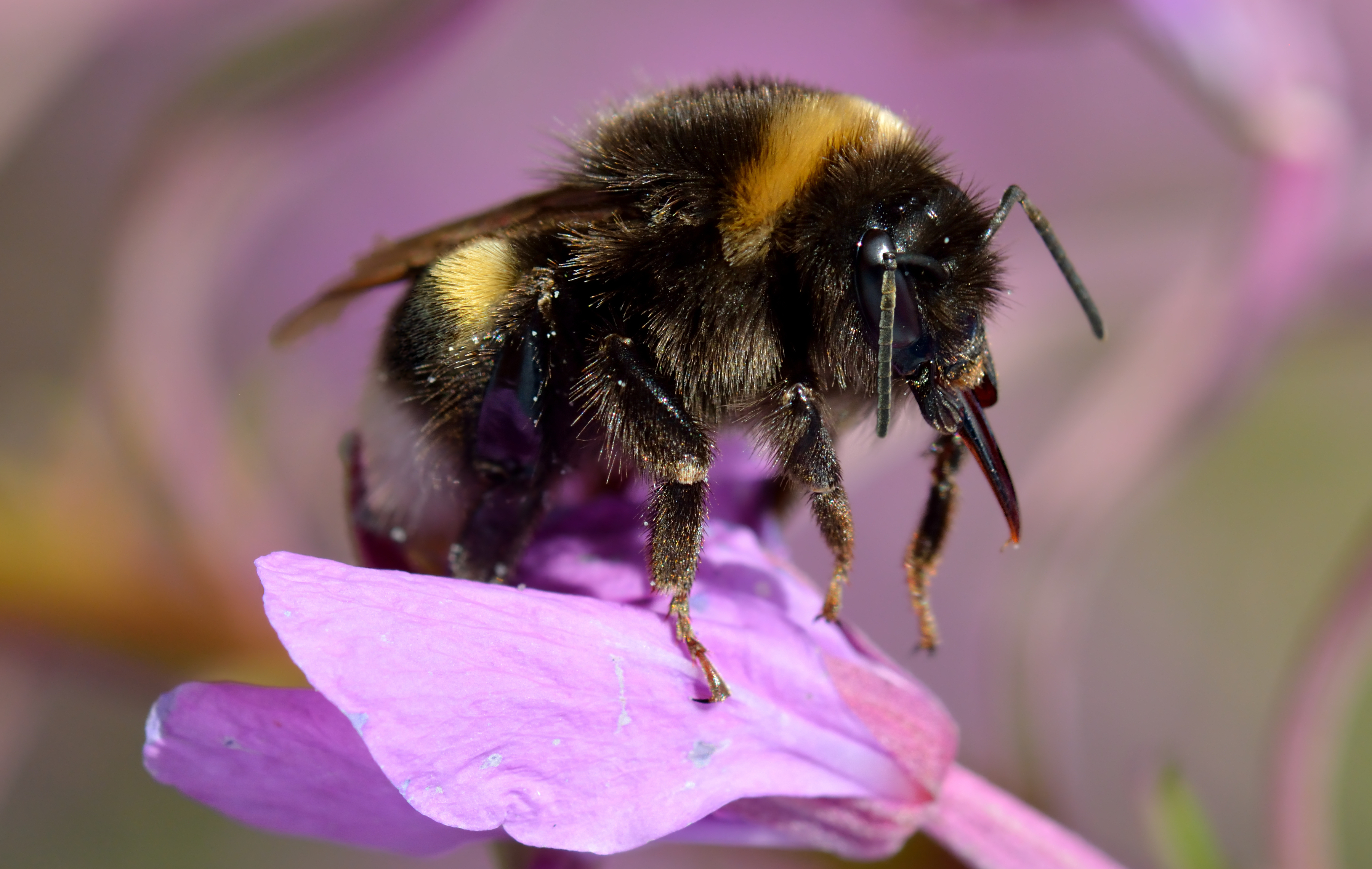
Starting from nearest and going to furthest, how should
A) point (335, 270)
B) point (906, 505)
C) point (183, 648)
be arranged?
1. point (183, 648)
2. point (906, 505)
3. point (335, 270)

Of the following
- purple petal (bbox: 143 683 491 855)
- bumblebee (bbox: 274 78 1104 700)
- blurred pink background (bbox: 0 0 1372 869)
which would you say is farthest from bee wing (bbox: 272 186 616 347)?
purple petal (bbox: 143 683 491 855)

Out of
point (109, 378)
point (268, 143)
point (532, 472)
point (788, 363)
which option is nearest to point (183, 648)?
point (109, 378)

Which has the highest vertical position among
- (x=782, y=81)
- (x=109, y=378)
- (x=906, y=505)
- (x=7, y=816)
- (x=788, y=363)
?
(x=782, y=81)

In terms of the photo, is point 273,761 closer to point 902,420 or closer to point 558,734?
point 558,734

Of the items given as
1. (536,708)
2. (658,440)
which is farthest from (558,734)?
(658,440)

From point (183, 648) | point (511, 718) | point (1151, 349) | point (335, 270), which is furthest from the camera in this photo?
point (335, 270)

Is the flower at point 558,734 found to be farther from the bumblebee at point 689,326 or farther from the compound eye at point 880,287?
the compound eye at point 880,287

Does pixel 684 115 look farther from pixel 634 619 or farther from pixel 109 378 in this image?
pixel 109 378

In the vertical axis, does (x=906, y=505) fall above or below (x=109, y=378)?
below
